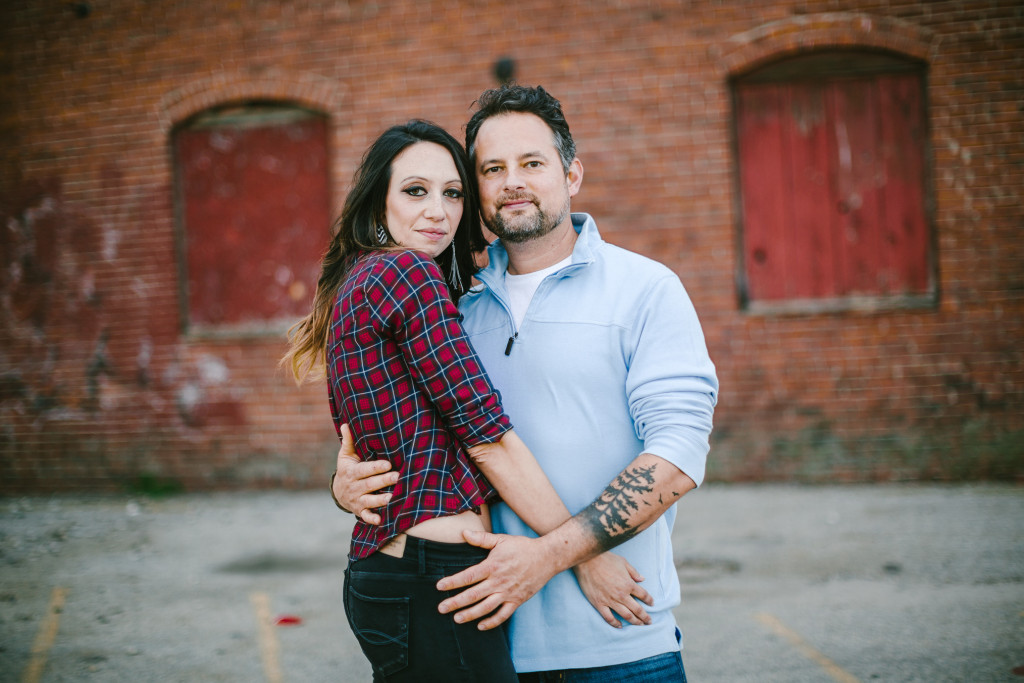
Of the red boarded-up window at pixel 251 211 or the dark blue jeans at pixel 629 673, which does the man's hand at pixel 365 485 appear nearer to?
the dark blue jeans at pixel 629 673

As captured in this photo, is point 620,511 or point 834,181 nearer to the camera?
point 620,511

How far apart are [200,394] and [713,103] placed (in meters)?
5.58

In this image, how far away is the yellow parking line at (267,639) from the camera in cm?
412

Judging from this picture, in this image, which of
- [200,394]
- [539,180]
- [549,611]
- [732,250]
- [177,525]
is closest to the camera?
[549,611]

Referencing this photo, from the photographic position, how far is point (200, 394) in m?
7.88

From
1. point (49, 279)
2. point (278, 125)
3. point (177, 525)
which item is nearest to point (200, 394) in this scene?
point (177, 525)

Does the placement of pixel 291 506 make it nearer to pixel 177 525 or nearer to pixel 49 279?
pixel 177 525

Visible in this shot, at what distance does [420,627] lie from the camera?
1881 millimetres

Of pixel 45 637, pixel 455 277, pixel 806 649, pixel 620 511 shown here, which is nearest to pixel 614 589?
pixel 620 511

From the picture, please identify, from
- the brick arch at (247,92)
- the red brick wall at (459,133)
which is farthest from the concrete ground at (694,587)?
the brick arch at (247,92)

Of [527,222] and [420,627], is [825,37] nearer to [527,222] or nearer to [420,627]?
[527,222]

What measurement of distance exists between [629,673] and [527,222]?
1.25m

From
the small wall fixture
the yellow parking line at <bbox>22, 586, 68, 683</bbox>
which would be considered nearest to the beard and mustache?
the yellow parking line at <bbox>22, 586, 68, 683</bbox>

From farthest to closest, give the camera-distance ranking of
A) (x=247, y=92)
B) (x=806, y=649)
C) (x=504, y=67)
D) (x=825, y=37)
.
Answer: (x=247, y=92) < (x=504, y=67) < (x=825, y=37) < (x=806, y=649)
